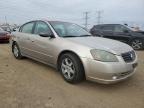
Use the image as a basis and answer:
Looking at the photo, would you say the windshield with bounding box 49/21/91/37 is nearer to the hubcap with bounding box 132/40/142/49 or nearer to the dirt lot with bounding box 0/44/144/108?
the dirt lot with bounding box 0/44/144/108

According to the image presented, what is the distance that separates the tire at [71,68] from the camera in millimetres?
3975

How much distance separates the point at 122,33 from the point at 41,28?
21.4 feet

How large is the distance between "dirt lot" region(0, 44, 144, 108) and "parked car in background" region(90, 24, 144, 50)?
549cm

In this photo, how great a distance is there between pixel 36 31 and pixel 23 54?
113cm

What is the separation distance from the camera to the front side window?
16.5ft

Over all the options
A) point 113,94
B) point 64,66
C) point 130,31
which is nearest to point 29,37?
point 64,66

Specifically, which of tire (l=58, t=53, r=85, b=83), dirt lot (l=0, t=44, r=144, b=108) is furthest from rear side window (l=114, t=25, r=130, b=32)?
tire (l=58, t=53, r=85, b=83)

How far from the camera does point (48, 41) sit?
15.6ft

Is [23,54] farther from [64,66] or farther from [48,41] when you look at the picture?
[64,66]

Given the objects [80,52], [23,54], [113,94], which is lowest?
[113,94]

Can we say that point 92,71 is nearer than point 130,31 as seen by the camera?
Yes

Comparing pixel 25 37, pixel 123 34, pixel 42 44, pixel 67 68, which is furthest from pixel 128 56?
pixel 123 34

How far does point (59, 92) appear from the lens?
12.7ft

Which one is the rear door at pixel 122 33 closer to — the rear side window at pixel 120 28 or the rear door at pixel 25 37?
the rear side window at pixel 120 28
